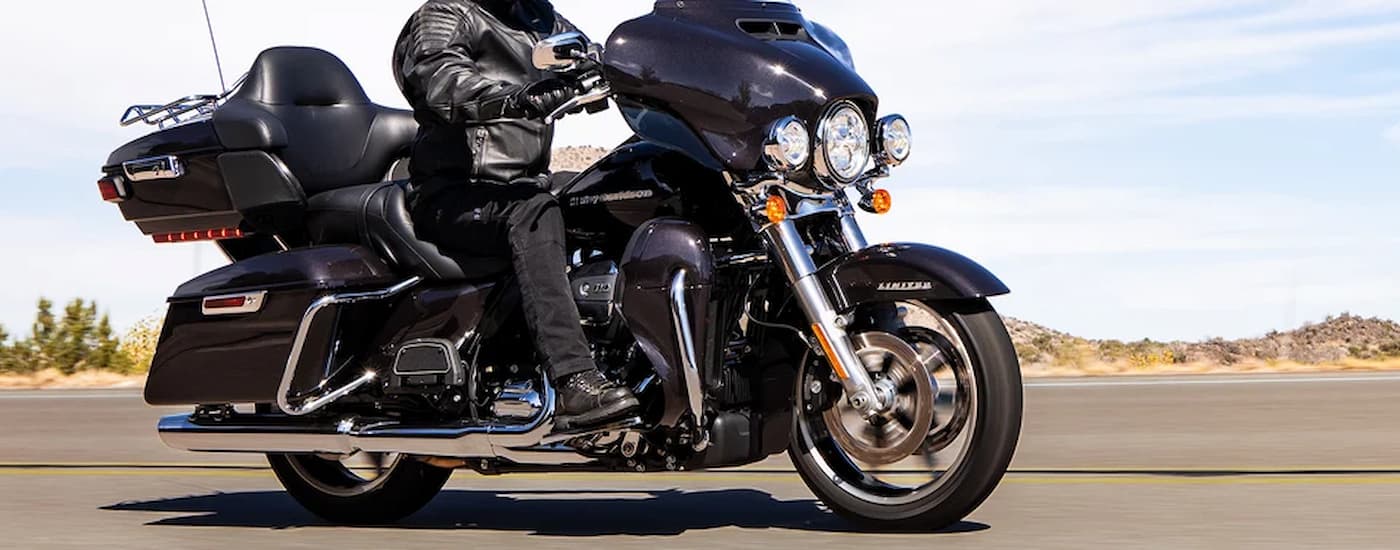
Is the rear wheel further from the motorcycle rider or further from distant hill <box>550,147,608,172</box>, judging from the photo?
distant hill <box>550,147,608,172</box>

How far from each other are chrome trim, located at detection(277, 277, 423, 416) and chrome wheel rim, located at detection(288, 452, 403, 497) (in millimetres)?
357

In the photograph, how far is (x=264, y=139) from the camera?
753 centimetres

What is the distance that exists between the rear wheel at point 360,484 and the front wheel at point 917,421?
172cm

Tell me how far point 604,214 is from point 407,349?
0.91 metres

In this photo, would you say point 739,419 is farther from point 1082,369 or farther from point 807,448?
point 1082,369

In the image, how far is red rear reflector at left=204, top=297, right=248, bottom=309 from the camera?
7.36 metres

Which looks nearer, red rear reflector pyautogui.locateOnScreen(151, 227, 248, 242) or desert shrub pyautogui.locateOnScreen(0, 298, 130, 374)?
red rear reflector pyautogui.locateOnScreen(151, 227, 248, 242)

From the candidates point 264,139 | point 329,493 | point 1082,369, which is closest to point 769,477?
point 329,493

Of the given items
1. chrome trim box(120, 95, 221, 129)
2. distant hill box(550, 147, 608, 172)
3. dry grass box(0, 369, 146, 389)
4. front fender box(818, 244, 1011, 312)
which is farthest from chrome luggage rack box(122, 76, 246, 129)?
distant hill box(550, 147, 608, 172)

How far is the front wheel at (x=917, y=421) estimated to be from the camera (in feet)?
19.6

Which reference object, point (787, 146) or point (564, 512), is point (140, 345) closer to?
point (564, 512)

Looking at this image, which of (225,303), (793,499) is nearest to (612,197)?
(793,499)

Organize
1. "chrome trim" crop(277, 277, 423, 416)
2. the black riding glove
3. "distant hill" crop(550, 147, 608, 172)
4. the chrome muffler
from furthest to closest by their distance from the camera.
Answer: "distant hill" crop(550, 147, 608, 172) → "chrome trim" crop(277, 277, 423, 416) → the chrome muffler → the black riding glove

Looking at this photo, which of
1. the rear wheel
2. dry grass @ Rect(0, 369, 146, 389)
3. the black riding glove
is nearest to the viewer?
the black riding glove
